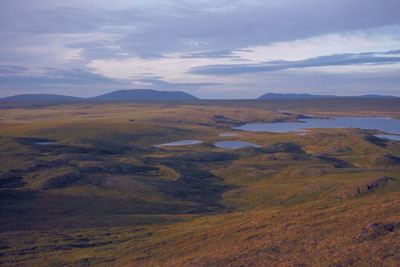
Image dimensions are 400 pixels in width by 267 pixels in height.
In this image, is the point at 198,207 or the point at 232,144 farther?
the point at 232,144

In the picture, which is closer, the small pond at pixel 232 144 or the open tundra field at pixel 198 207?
the open tundra field at pixel 198 207

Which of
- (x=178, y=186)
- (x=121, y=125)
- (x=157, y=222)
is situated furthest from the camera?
(x=121, y=125)

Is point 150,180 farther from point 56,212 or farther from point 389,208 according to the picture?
point 389,208

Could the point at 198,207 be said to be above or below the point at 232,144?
below

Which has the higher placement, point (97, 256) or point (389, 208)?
point (389, 208)

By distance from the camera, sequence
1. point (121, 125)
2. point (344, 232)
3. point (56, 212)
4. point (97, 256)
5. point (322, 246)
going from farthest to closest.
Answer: point (121, 125) → point (56, 212) → point (97, 256) → point (344, 232) → point (322, 246)

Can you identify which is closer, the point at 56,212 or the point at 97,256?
the point at 97,256

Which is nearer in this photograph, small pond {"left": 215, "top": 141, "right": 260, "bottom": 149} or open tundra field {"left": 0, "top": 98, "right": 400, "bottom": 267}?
open tundra field {"left": 0, "top": 98, "right": 400, "bottom": 267}

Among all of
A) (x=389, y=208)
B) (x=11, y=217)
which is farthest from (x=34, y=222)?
(x=389, y=208)
